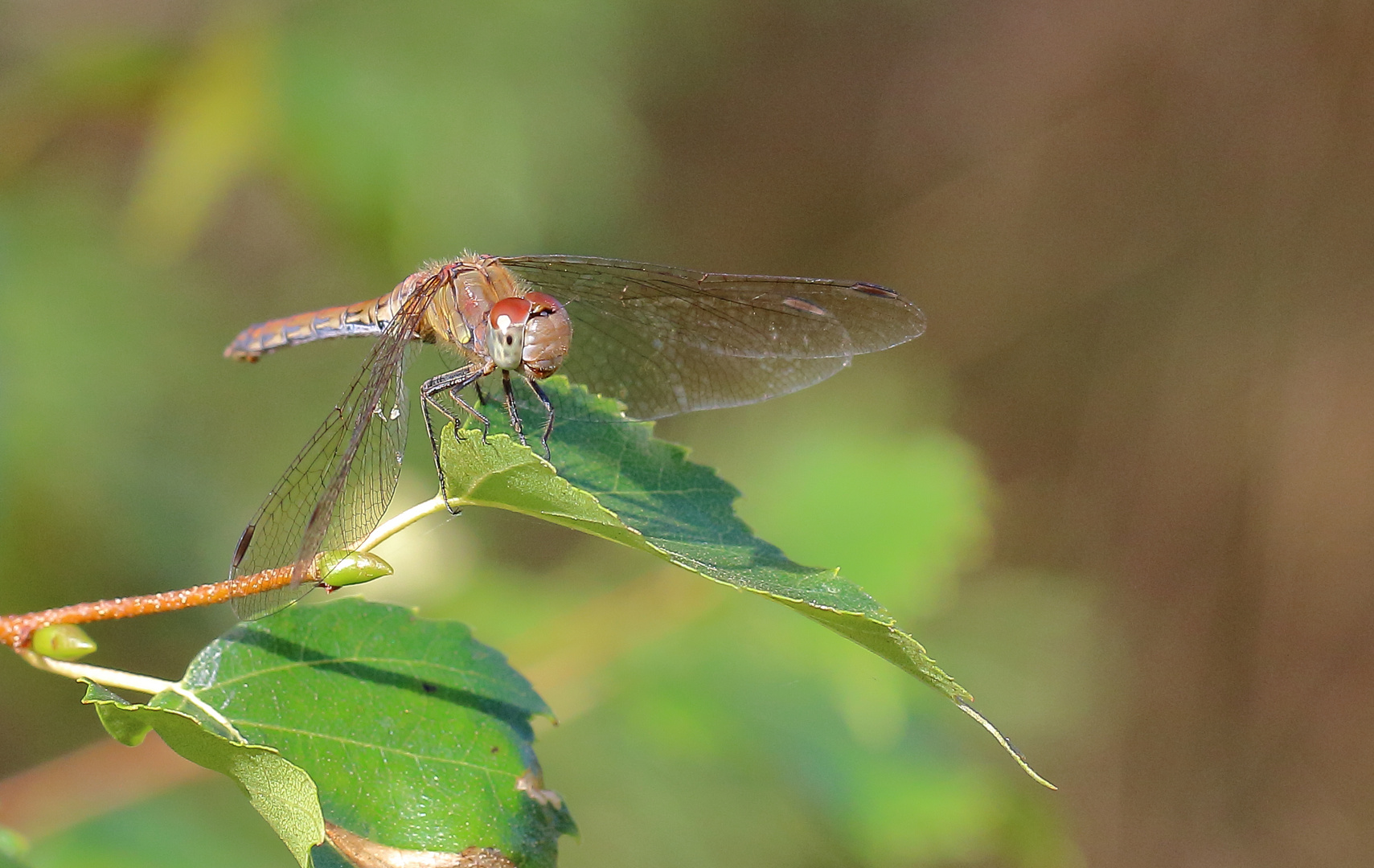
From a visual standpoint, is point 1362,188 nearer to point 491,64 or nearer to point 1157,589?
point 1157,589

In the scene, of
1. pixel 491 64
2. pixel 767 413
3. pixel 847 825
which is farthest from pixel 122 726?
pixel 767 413

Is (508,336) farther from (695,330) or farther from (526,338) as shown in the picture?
(695,330)

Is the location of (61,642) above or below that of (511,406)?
below

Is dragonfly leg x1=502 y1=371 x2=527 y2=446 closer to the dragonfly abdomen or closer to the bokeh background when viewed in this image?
the dragonfly abdomen

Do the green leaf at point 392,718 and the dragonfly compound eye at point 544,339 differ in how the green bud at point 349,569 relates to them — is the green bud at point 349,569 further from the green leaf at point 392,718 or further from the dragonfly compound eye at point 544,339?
the dragonfly compound eye at point 544,339

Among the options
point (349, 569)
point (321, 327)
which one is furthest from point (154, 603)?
point (321, 327)

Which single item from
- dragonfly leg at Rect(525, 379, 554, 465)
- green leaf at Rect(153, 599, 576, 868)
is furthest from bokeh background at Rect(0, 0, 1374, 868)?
green leaf at Rect(153, 599, 576, 868)

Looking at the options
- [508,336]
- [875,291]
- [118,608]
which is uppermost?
[875,291]
